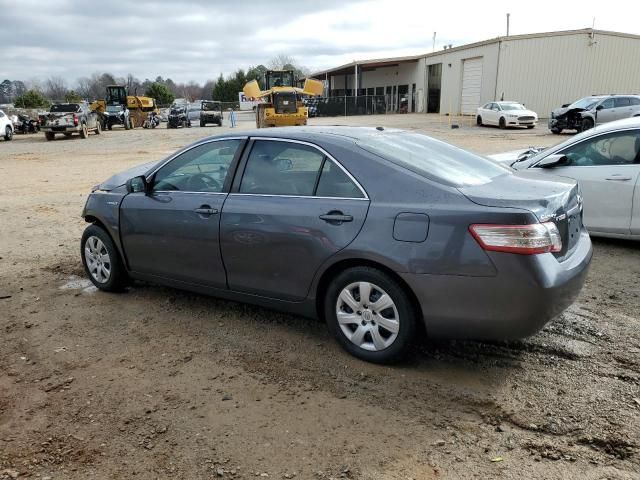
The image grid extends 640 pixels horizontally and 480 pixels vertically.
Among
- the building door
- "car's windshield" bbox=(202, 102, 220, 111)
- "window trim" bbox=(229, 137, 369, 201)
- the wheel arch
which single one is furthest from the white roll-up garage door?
the wheel arch

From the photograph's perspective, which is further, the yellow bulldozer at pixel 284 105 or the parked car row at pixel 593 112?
the yellow bulldozer at pixel 284 105

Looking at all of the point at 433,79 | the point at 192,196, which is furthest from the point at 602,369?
the point at 433,79

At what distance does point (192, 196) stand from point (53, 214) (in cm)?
610

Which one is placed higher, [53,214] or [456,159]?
[456,159]

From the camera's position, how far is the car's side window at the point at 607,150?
20.2 ft

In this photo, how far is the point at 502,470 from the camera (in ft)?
8.88

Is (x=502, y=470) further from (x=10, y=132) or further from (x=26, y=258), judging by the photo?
(x=10, y=132)

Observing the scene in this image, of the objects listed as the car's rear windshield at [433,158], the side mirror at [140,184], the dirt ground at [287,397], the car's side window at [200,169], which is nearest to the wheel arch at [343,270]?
the dirt ground at [287,397]

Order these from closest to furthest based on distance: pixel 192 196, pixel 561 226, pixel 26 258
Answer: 1. pixel 561 226
2. pixel 192 196
3. pixel 26 258

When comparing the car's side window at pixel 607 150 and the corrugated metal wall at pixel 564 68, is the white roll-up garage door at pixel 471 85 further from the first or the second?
the car's side window at pixel 607 150

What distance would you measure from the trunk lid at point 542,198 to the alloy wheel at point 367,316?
2.87ft

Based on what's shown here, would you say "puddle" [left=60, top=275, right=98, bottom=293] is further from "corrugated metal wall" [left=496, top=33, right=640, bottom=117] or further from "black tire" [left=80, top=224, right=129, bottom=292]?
"corrugated metal wall" [left=496, top=33, right=640, bottom=117]

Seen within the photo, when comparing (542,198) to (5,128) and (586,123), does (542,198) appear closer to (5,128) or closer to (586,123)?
(586,123)

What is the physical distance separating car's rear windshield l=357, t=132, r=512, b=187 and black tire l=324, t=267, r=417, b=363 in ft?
2.47
